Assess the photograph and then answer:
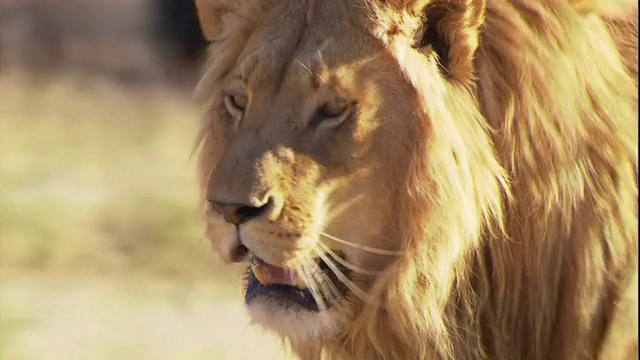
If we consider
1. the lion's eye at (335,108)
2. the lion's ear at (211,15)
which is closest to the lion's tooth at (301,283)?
the lion's eye at (335,108)

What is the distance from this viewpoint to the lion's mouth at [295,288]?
3186 mm

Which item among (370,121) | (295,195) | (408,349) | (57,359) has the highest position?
(370,121)

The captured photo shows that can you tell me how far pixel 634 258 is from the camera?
3078 millimetres

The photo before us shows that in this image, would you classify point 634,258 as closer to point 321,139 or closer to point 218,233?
point 321,139

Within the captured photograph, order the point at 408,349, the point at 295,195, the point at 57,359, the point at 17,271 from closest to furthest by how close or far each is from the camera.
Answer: the point at 295,195 → the point at 408,349 → the point at 57,359 → the point at 17,271

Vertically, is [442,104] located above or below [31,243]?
above

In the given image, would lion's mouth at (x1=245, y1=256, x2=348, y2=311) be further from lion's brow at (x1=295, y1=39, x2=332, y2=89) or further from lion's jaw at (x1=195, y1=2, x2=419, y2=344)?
lion's brow at (x1=295, y1=39, x2=332, y2=89)

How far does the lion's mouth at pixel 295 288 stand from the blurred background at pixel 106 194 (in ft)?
1.73

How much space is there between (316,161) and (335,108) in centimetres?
14

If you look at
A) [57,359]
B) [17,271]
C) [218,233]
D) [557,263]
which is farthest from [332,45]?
[17,271]

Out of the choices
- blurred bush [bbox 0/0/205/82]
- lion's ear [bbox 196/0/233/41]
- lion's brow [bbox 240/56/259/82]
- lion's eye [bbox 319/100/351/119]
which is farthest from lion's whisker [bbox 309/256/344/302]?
blurred bush [bbox 0/0/205/82]

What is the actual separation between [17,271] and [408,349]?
5.49 metres

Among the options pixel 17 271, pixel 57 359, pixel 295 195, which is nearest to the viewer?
pixel 295 195

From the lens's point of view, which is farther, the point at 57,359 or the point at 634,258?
the point at 57,359
